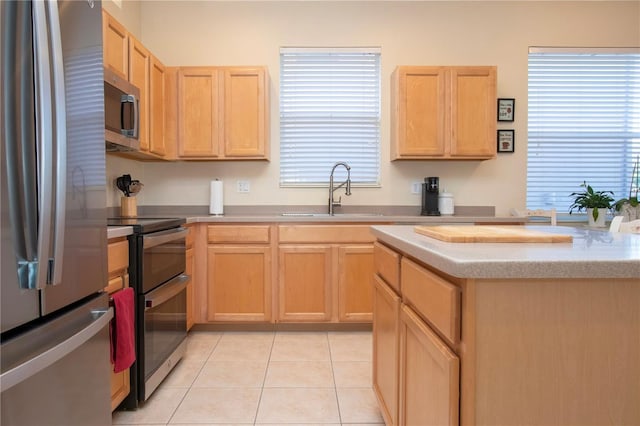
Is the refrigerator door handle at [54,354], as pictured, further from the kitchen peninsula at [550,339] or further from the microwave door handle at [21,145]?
the kitchen peninsula at [550,339]

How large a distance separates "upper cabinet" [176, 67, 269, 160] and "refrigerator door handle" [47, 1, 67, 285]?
2.14 m

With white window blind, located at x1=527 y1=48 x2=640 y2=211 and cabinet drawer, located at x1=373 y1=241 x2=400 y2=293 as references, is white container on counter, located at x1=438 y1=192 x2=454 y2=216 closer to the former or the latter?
white window blind, located at x1=527 y1=48 x2=640 y2=211

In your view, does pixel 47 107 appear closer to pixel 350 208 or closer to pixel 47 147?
pixel 47 147

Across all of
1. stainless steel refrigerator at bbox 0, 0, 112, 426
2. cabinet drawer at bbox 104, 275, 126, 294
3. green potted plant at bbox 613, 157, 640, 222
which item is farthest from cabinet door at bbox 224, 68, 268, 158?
green potted plant at bbox 613, 157, 640, 222

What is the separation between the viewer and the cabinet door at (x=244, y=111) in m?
3.00

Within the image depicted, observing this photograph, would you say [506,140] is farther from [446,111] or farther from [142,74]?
[142,74]

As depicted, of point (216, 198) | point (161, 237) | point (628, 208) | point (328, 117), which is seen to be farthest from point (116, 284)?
point (628, 208)

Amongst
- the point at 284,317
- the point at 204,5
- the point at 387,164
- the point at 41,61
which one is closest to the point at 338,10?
the point at 204,5

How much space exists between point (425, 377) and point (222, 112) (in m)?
2.65

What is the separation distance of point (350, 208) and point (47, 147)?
268 centimetres

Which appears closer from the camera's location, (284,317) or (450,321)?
(450,321)

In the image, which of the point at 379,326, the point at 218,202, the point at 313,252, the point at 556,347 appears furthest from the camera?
the point at 218,202

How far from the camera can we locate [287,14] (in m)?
3.28

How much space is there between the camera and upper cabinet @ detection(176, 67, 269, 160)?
9.84 feet
